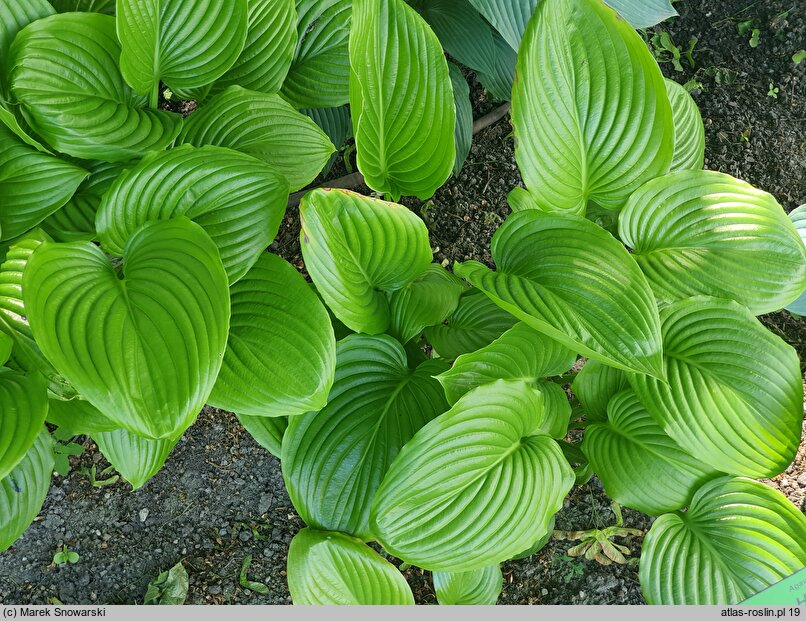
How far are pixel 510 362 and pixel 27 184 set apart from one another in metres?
0.86

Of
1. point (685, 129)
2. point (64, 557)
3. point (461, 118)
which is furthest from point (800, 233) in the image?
point (64, 557)

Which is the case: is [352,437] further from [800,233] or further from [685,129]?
[800,233]

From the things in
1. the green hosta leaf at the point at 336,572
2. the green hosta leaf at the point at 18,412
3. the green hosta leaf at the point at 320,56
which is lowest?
the green hosta leaf at the point at 336,572

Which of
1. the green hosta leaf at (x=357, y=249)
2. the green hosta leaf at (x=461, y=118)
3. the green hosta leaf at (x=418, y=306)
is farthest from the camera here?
the green hosta leaf at (x=461, y=118)

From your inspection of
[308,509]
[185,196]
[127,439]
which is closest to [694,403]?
[308,509]

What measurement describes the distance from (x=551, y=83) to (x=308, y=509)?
0.81 m

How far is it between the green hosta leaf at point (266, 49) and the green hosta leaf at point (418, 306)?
0.48m

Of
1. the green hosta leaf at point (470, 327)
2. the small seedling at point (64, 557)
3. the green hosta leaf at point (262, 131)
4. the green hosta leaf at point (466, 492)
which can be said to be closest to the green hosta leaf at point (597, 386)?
the green hosta leaf at point (470, 327)

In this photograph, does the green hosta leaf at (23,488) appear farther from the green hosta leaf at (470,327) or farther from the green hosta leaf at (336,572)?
the green hosta leaf at (470,327)

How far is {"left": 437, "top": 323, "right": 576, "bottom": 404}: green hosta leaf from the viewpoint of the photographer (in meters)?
0.97

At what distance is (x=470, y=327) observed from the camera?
4.00ft

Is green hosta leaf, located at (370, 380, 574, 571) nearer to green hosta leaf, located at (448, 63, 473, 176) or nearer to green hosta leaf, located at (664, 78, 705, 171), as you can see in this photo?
green hosta leaf, located at (664, 78, 705, 171)

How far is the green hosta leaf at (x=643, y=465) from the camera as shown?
3.70ft

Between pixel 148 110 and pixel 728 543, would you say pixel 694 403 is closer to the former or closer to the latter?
pixel 728 543
